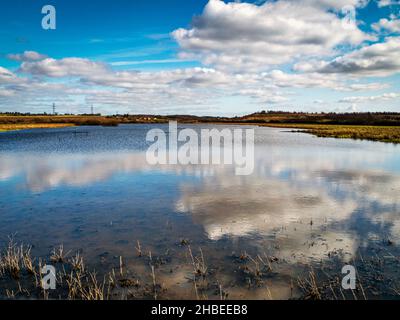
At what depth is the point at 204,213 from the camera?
14.7 metres

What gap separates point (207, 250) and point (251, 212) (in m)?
4.78

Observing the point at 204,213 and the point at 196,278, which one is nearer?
the point at 196,278

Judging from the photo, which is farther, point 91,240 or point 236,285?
point 91,240

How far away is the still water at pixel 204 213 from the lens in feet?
35.0

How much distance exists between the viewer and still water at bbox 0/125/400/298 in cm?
1066

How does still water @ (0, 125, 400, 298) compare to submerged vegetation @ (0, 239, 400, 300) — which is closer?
submerged vegetation @ (0, 239, 400, 300)

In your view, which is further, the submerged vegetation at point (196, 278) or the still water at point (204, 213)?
the still water at point (204, 213)

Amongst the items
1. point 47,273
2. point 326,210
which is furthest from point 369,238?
point 47,273

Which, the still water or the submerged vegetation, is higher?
the still water

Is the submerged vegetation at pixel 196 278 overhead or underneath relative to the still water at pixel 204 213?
underneath

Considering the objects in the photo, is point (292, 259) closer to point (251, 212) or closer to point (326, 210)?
point (251, 212)

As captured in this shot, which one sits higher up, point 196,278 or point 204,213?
point 204,213

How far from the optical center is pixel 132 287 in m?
8.40
